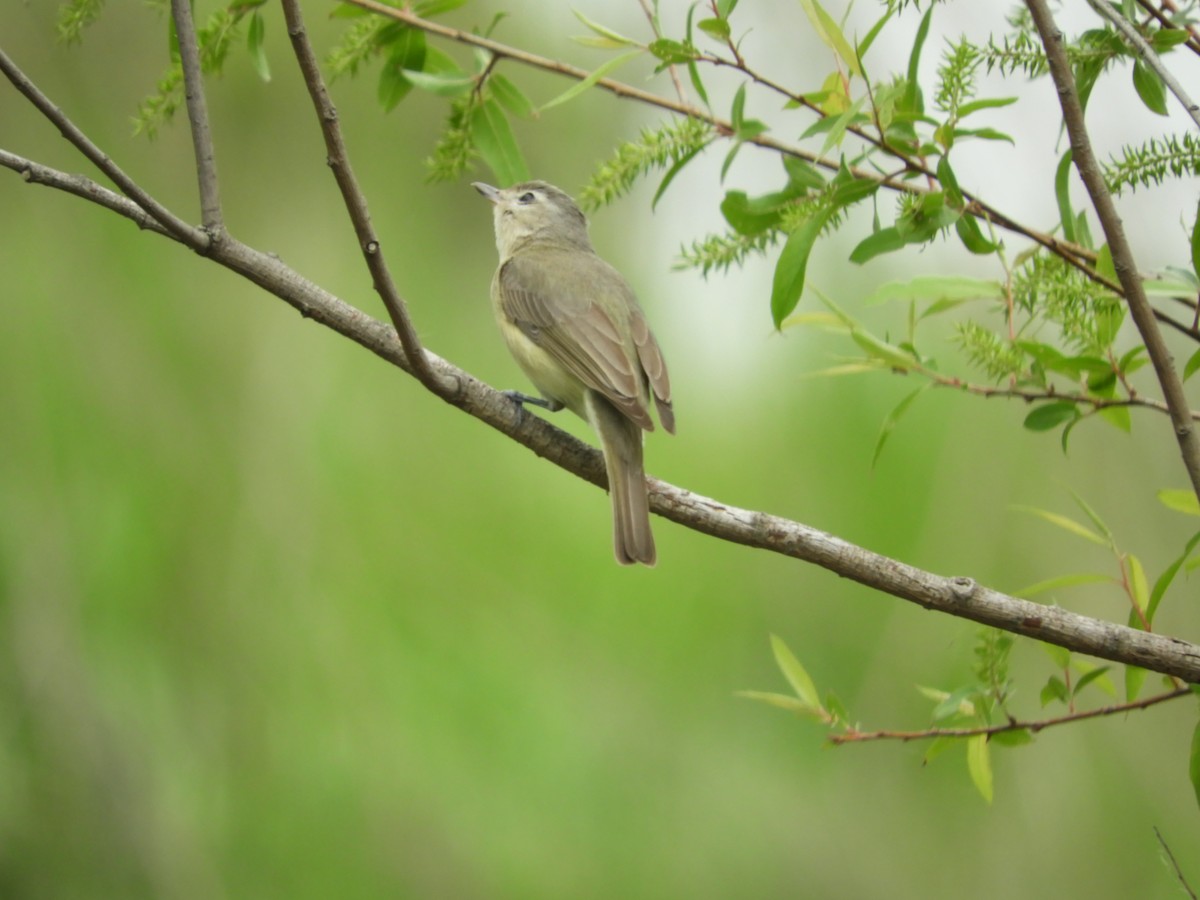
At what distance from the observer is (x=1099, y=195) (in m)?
0.90

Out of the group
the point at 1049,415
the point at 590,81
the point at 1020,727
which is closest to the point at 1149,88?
the point at 1049,415

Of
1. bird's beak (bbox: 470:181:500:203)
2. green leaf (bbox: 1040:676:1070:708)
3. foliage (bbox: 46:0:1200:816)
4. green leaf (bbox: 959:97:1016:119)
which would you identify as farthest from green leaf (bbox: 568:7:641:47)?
bird's beak (bbox: 470:181:500:203)

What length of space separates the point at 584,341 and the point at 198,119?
91cm

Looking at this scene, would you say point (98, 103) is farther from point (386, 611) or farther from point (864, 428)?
point (864, 428)

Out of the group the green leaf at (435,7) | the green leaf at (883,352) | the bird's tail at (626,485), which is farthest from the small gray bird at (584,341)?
the green leaf at (435,7)

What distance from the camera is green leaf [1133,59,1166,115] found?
1.12 m

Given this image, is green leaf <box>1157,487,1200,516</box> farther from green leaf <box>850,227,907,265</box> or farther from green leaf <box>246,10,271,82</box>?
green leaf <box>246,10,271,82</box>

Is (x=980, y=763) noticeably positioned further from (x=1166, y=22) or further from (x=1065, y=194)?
(x=1166, y=22)

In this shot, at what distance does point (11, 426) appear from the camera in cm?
206

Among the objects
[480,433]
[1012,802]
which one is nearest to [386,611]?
[480,433]

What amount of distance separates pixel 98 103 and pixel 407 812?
4.96 feet

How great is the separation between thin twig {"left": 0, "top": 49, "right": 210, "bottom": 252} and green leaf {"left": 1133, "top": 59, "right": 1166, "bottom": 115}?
98 cm

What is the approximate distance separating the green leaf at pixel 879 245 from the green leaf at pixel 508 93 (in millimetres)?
567

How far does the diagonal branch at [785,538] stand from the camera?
3.43 feet
